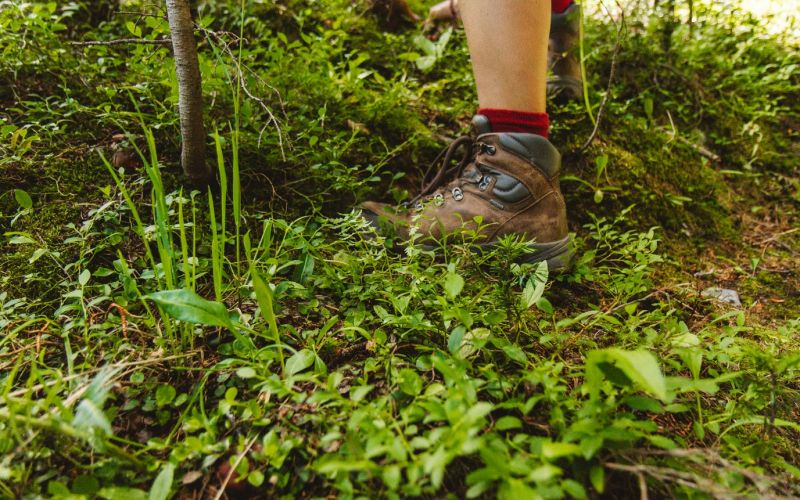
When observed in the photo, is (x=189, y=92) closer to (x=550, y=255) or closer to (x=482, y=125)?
(x=482, y=125)

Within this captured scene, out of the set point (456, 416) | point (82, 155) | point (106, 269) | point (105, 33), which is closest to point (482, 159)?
point (456, 416)

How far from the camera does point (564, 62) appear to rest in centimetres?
251

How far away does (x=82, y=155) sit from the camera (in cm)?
178

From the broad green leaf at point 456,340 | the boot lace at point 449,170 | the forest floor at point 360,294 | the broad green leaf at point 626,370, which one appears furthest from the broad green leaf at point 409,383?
the boot lace at point 449,170

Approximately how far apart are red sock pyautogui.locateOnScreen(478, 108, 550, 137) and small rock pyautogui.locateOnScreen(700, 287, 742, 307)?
943mm

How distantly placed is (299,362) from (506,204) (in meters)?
1.05

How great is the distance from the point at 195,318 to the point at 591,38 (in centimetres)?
294

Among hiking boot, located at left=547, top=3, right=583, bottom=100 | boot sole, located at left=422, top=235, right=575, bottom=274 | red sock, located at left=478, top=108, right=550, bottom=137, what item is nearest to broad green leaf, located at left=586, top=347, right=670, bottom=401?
boot sole, located at left=422, top=235, right=575, bottom=274

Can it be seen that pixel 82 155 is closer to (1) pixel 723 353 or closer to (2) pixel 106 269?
(2) pixel 106 269

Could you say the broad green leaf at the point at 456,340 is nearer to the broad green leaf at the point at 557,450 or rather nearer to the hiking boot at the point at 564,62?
the broad green leaf at the point at 557,450

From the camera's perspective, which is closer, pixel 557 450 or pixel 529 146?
pixel 557 450

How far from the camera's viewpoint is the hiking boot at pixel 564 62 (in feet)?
8.09

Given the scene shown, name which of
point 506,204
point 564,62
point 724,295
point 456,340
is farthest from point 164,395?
point 564,62

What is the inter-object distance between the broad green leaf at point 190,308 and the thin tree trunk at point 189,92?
0.69 m
